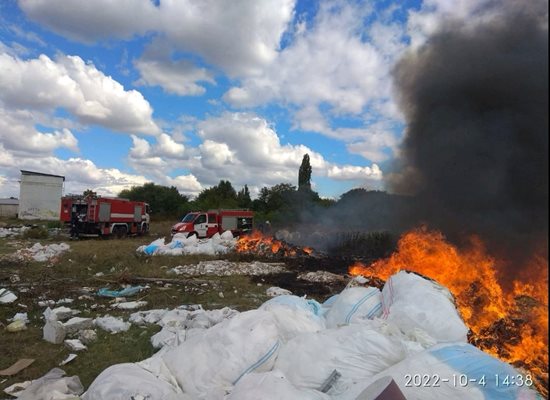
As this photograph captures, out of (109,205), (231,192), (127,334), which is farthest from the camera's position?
(231,192)

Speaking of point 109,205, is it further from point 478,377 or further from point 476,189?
point 478,377

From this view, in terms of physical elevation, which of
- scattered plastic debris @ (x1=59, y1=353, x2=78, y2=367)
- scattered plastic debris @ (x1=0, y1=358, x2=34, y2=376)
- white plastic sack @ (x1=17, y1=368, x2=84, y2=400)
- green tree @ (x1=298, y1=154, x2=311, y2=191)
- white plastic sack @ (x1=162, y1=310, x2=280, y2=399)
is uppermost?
green tree @ (x1=298, y1=154, x2=311, y2=191)

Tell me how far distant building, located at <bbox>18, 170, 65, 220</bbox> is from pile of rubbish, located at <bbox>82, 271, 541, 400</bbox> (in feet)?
128

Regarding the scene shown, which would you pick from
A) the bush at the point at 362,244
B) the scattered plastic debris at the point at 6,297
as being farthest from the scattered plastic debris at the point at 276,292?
the bush at the point at 362,244

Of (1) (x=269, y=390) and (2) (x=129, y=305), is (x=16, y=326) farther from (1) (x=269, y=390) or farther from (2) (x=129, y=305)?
(1) (x=269, y=390)

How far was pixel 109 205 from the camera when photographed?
20.9 metres

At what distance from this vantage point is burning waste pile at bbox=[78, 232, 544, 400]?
2338 millimetres

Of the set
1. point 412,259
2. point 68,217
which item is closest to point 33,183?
point 68,217

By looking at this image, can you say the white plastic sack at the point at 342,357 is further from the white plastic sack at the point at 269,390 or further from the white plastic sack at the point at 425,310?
the white plastic sack at the point at 425,310

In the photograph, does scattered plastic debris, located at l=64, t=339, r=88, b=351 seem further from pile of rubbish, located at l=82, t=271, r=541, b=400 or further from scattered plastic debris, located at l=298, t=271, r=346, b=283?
scattered plastic debris, located at l=298, t=271, r=346, b=283

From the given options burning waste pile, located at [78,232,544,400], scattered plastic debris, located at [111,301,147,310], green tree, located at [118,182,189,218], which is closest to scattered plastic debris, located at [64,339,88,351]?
burning waste pile, located at [78,232,544,400]

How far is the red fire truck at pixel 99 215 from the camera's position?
19984 mm

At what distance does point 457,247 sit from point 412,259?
828 millimetres

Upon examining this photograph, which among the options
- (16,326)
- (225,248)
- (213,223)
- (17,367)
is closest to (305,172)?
(213,223)
